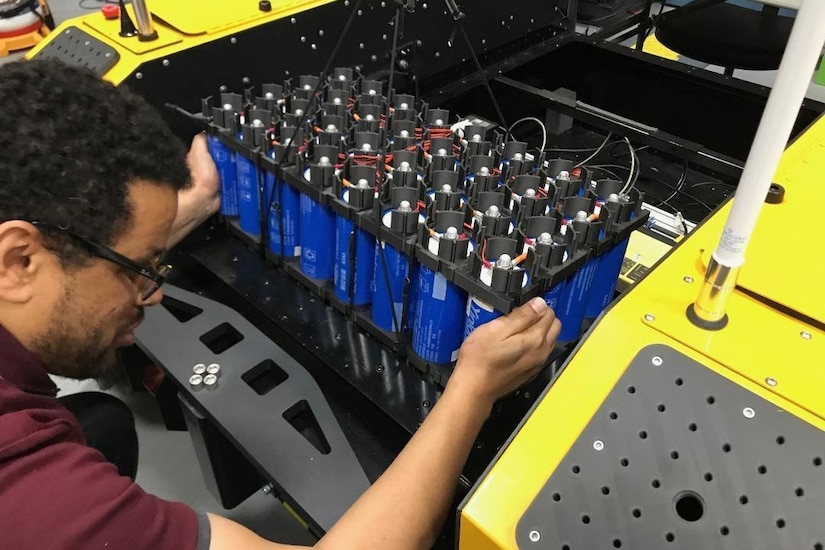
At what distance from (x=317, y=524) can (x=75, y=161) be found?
554mm

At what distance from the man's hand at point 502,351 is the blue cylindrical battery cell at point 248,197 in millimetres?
554

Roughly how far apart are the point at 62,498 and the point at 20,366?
194 mm

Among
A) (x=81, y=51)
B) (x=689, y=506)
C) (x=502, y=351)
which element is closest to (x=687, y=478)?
(x=689, y=506)

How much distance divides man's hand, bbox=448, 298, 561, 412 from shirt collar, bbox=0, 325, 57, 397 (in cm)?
50

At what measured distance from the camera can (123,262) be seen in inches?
29.5

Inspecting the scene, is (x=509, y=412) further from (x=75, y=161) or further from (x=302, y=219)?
(x=75, y=161)

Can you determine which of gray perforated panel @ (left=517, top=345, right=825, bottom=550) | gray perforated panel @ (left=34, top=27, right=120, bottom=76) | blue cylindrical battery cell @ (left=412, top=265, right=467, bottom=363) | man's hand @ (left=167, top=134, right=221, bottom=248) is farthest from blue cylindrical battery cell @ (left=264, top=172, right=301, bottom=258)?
gray perforated panel @ (left=517, top=345, right=825, bottom=550)

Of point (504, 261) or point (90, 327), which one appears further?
point (504, 261)

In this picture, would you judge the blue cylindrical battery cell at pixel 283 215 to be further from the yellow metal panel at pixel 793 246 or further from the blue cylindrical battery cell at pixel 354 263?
the yellow metal panel at pixel 793 246

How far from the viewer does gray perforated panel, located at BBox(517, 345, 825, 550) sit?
615mm

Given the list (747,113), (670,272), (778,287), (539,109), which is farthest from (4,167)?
(747,113)

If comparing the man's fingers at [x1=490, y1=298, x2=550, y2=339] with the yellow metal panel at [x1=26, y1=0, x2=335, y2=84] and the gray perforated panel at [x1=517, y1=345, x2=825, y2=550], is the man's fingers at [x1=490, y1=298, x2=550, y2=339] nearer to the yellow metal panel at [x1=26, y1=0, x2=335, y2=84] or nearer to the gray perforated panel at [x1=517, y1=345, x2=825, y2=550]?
the gray perforated panel at [x1=517, y1=345, x2=825, y2=550]

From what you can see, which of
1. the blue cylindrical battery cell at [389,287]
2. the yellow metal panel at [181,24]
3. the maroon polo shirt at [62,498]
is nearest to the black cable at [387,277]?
the blue cylindrical battery cell at [389,287]

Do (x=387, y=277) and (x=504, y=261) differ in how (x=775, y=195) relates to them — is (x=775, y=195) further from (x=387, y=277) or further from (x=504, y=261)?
(x=387, y=277)
